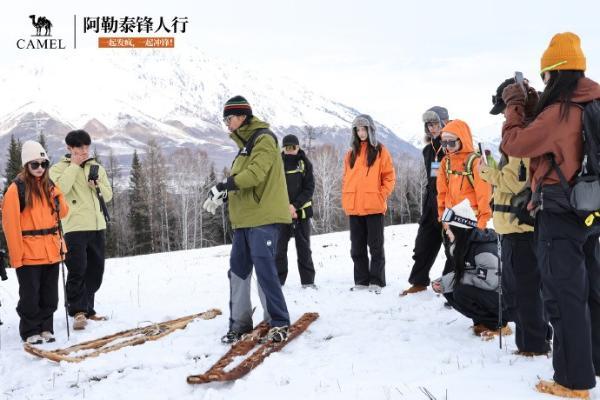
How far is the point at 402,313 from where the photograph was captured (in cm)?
652

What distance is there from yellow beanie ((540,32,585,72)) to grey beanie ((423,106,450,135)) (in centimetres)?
381

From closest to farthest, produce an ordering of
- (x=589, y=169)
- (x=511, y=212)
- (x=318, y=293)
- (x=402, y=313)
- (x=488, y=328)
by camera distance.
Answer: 1. (x=589, y=169)
2. (x=511, y=212)
3. (x=488, y=328)
4. (x=402, y=313)
5. (x=318, y=293)

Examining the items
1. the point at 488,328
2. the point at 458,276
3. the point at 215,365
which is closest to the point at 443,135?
the point at 458,276

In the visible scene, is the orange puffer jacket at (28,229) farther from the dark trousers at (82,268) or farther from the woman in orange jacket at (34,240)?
the dark trousers at (82,268)

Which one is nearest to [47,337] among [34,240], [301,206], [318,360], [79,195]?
[34,240]

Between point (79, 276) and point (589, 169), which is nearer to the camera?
point (589, 169)

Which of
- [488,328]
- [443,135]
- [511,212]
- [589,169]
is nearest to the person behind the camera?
[589,169]

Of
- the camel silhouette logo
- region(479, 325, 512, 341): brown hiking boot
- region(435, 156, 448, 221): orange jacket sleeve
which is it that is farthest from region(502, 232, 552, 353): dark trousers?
the camel silhouette logo

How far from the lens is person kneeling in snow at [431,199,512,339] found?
207 inches

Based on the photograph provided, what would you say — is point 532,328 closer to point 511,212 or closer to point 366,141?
point 511,212

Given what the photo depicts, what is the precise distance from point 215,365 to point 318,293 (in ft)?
11.3

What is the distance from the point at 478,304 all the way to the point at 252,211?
2.52m

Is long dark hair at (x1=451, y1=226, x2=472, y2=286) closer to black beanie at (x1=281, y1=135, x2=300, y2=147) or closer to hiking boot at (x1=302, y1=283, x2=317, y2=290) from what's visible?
hiking boot at (x1=302, y1=283, x2=317, y2=290)

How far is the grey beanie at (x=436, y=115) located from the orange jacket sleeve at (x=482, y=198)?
1.52 metres
